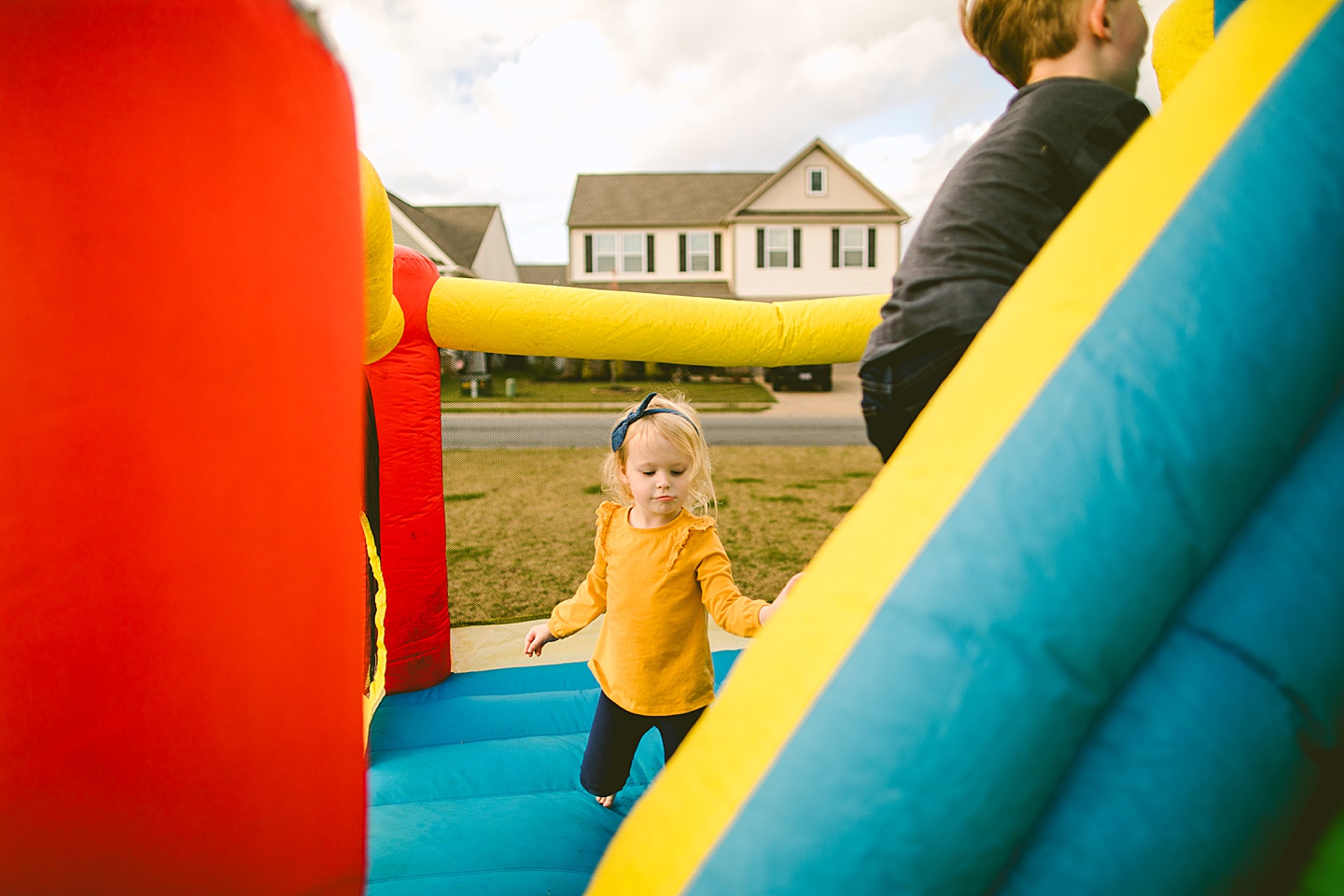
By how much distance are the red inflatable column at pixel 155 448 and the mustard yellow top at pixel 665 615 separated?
1213 mm

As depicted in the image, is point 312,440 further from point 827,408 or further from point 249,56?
point 827,408

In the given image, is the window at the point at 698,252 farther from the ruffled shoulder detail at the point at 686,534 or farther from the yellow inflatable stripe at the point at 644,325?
the ruffled shoulder detail at the point at 686,534

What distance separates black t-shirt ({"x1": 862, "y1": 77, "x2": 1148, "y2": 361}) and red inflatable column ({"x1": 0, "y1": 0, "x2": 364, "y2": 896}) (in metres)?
0.81

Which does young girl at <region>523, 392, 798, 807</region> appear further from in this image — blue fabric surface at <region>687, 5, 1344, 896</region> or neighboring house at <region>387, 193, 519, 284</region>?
neighboring house at <region>387, 193, 519, 284</region>

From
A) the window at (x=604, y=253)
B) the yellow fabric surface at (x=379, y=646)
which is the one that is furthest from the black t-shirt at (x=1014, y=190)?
the window at (x=604, y=253)

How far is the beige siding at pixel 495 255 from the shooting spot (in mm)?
20031

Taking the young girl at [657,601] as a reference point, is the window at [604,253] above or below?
above

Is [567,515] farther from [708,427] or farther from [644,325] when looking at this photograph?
[708,427]

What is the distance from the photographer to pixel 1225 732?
60 centimetres

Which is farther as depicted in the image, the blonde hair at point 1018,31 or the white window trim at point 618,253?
the white window trim at point 618,253

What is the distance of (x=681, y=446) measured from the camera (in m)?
1.77

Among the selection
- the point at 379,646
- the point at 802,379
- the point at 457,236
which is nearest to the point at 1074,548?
the point at 379,646

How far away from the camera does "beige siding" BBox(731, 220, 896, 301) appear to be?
56.6ft

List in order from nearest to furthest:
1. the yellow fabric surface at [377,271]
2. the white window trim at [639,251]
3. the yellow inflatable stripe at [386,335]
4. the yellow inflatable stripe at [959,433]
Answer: the yellow inflatable stripe at [959,433], the yellow fabric surface at [377,271], the yellow inflatable stripe at [386,335], the white window trim at [639,251]
